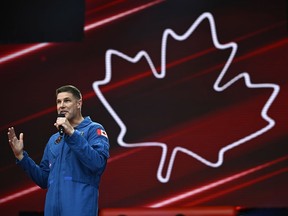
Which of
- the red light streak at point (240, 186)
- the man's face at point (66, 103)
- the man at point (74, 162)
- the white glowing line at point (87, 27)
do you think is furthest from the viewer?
the white glowing line at point (87, 27)

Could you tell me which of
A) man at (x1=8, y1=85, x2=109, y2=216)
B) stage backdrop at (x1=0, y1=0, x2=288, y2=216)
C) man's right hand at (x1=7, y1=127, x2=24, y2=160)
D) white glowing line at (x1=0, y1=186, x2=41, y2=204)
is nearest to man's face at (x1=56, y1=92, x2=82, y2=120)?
A: man at (x1=8, y1=85, x2=109, y2=216)

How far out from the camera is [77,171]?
305 centimetres

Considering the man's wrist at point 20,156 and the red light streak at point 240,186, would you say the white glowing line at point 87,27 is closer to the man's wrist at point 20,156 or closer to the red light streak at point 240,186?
the red light streak at point 240,186

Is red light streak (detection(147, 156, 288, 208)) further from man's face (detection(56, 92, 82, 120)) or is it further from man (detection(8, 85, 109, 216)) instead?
man's face (detection(56, 92, 82, 120))

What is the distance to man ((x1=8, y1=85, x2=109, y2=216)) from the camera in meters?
2.94

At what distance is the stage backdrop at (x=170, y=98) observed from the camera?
183 inches

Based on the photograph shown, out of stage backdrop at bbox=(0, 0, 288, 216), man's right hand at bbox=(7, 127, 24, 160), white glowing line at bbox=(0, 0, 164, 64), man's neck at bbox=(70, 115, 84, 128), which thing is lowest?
man's right hand at bbox=(7, 127, 24, 160)

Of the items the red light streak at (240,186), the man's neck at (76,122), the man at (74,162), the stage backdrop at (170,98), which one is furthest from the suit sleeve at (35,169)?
the red light streak at (240,186)

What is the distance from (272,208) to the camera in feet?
15.1

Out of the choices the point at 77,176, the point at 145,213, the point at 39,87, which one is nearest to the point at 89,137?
the point at 77,176

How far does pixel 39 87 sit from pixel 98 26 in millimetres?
621

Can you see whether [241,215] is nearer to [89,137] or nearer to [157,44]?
[157,44]

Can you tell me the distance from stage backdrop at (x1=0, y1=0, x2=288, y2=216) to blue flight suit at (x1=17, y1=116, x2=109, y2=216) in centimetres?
155

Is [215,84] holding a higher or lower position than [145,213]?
higher
